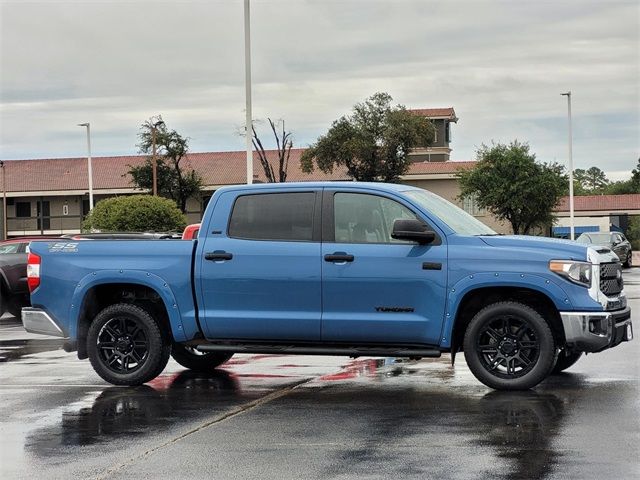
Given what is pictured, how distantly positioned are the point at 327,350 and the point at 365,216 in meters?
1.35

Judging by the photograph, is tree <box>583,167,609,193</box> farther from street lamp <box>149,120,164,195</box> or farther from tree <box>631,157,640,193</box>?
street lamp <box>149,120,164,195</box>

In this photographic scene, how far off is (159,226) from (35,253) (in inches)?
1446

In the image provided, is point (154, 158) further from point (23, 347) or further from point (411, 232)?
point (411, 232)

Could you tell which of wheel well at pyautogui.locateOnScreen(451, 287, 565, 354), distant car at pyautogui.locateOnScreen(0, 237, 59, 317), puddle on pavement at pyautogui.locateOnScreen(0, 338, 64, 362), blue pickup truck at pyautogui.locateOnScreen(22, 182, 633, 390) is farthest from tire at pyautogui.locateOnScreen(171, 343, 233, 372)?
distant car at pyautogui.locateOnScreen(0, 237, 59, 317)

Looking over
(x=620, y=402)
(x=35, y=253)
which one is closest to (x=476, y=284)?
(x=620, y=402)

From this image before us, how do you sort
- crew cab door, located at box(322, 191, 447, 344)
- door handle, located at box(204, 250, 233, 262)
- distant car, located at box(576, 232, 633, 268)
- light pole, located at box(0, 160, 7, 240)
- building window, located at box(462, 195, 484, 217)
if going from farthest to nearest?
light pole, located at box(0, 160, 7, 240), building window, located at box(462, 195, 484, 217), distant car, located at box(576, 232, 633, 268), door handle, located at box(204, 250, 233, 262), crew cab door, located at box(322, 191, 447, 344)

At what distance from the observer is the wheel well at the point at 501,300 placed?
1089 centimetres

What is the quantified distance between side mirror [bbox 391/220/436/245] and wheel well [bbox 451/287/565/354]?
2.17 feet

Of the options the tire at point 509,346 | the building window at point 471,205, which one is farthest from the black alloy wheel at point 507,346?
the building window at point 471,205

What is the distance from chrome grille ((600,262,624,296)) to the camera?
10.8m

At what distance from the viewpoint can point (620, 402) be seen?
10.1 m

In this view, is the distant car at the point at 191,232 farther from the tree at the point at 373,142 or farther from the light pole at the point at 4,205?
the light pole at the point at 4,205

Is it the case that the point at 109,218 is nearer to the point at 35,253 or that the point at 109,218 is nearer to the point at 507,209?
the point at 507,209

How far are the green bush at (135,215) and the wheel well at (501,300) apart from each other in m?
37.5
